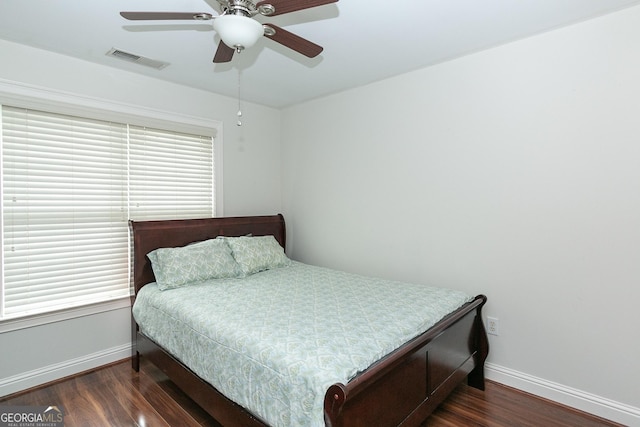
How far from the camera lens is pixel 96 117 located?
2.81 metres

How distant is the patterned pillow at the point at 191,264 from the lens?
2.72 metres

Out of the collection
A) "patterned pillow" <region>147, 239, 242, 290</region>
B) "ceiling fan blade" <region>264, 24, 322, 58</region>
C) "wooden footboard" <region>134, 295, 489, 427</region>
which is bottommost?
"wooden footboard" <region>134, 295, 489, 427</region>

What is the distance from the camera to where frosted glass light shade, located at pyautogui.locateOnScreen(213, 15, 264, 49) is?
1.54 meters

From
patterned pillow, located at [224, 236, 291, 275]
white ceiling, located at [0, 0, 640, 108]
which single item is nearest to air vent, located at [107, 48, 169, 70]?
white ceiling, located at [0, 0, 640, 108]

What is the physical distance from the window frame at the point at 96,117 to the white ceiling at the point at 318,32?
0.25 m

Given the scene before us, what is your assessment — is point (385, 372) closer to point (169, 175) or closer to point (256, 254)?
point (256, 254)

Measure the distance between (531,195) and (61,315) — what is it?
3.69 m

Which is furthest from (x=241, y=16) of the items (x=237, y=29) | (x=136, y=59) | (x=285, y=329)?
(x=136, y=59)

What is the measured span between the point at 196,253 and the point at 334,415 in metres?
2.03

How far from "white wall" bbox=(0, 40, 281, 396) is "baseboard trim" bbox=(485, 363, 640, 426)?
113 inches

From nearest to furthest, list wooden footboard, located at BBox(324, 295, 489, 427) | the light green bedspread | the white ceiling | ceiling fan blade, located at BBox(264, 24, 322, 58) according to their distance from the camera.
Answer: wooden footboard, located at BBox(324, 295, 489, 427) < the light green bedspread < ceiling fan blade, located at BBox(264, 24, 322, 58) < the white ceiling


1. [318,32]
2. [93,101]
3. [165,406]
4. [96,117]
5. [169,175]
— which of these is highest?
[318,32]

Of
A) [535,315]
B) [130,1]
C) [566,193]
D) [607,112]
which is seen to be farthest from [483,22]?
[130,1]

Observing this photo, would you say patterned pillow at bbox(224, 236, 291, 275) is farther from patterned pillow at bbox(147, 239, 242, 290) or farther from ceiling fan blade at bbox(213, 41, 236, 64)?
ceiling fan blade at bbox(213, 41, 236, 64)
